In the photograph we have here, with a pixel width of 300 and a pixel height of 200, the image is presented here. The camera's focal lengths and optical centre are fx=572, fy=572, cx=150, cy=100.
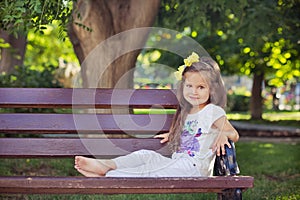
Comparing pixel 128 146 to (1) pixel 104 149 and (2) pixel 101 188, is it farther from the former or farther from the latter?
(2) pixel 101 188

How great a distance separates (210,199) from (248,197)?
1.24 feet

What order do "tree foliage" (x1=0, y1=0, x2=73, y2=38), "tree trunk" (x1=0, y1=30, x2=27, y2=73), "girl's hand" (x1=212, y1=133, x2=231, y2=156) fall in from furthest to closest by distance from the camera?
"tree trunk" (x1=0, y1=30, x2=27, y2=73) < "tree foliage" (x1=0, y1=0, x2=73, y2=38) < "girl's hand" (x1=212, y1=133, x2=231, y2=156)

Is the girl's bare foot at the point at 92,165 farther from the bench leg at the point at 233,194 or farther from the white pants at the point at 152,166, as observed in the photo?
the bench leg at the point at 233,194

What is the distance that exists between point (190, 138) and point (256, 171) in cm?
353

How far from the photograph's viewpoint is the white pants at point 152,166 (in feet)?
12.6

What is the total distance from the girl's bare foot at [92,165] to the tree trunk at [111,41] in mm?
3793

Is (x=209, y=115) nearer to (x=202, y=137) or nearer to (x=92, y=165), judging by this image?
(x=202, y=137)

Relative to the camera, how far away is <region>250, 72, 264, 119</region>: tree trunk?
18922mm

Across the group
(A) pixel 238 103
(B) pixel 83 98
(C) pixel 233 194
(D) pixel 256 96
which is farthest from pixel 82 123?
(A) pixel 238 103

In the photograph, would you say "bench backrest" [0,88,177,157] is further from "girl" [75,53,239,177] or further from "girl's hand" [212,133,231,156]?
"girl's hand" [212,133,231,156]

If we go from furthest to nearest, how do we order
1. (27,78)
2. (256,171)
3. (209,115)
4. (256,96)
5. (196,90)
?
(256,96) → (27,78) → (256,171) → (196,90) → (209,115)

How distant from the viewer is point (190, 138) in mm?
4137

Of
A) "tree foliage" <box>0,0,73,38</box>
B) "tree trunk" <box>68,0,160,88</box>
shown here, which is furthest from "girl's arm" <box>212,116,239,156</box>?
"tree trunk" <box>68,0,160,88</box>

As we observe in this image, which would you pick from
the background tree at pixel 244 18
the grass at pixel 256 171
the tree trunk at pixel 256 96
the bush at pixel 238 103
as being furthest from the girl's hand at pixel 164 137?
the bush at pixel 238 103
